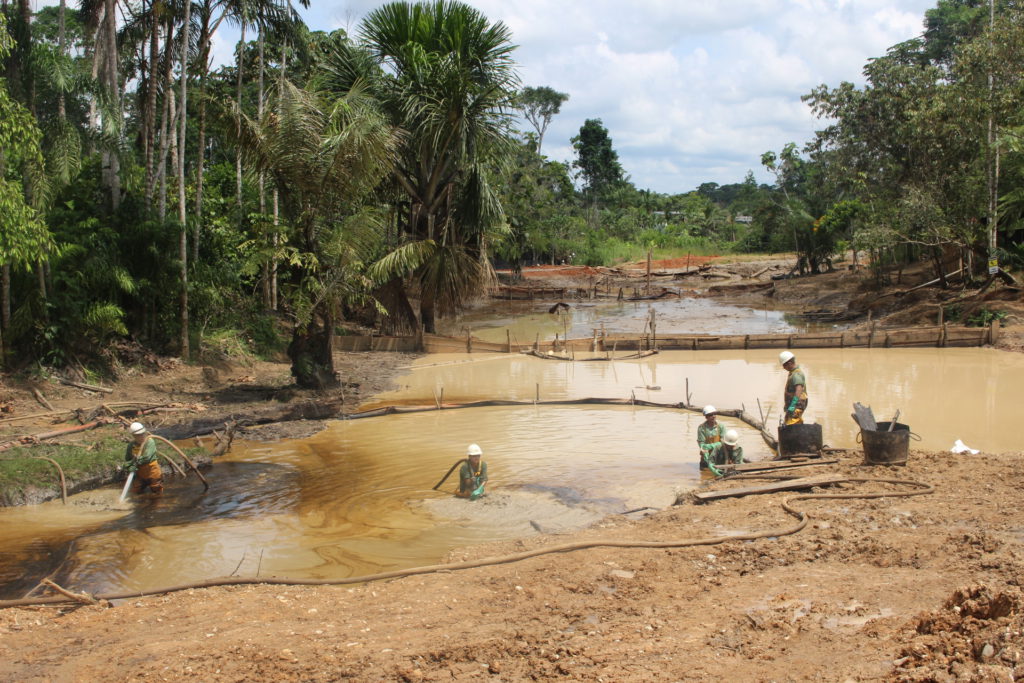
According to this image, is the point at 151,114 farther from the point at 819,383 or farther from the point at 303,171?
the point at 819,383

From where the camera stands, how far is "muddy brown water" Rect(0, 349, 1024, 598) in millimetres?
7566

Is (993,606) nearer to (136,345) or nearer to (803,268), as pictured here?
(136,345)

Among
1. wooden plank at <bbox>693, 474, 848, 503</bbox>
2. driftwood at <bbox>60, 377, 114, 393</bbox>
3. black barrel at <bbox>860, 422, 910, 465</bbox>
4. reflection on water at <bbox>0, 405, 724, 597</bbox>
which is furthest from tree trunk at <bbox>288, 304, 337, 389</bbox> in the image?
black barrel at <bbox>860, 422, 910, 465</bbox>

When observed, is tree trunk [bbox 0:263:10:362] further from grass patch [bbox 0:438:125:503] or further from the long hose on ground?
the long hose on ground

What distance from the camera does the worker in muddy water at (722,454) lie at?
31.5ft

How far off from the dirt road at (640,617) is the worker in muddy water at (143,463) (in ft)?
11.5

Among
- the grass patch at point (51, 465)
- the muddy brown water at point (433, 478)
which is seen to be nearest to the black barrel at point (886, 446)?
the muddy brown water at point (433, 478)

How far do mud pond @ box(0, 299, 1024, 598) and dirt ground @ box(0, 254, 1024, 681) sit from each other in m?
1.04

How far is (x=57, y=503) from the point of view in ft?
30.1

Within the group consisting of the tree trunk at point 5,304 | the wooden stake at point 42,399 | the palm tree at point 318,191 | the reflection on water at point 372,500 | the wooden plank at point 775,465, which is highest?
the palm tree at point 318,191

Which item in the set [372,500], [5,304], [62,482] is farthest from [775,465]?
[5,304]

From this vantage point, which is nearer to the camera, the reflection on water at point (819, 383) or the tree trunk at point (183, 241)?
the reflection on water at point (819, 383)

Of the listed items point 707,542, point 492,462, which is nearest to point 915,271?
point 492,462

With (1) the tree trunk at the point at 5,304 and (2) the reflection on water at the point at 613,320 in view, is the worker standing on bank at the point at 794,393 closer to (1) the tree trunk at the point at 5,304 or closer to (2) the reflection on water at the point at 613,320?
(1) the tree trunk at the point at 5,304
